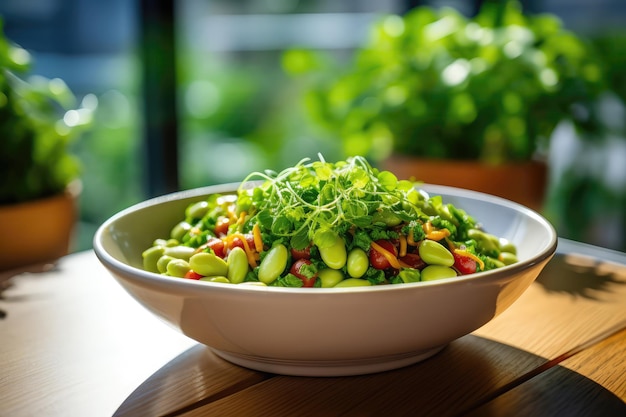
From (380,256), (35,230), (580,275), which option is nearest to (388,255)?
(380,256)

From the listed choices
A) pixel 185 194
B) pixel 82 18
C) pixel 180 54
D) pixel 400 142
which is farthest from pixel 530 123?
pixel 82 18

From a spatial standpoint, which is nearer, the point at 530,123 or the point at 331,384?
Answer: the point at 331,384

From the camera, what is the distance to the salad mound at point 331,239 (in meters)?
0.86

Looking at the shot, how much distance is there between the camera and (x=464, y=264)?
2.98 feet

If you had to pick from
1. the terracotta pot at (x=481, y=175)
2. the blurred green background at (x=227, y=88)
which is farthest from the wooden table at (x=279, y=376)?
the blurred green background at (x=227, y=88)

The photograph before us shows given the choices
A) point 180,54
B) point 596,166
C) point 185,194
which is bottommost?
point 596,166

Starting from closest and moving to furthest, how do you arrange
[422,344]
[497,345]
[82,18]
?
[422,344], [497,345], [82,18]

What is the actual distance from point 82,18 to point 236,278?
164cm

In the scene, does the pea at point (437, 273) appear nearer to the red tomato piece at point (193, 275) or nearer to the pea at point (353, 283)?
the pea at point (353, 283)

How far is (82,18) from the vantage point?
2.26m

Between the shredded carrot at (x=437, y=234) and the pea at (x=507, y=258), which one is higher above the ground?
the shredded carrot at (x=437, y=234)

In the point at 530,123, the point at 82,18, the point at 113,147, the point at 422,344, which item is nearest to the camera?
the point at 422,344

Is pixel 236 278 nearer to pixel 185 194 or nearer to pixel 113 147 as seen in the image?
pixel 185 194

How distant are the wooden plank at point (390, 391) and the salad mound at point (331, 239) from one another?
113mm
